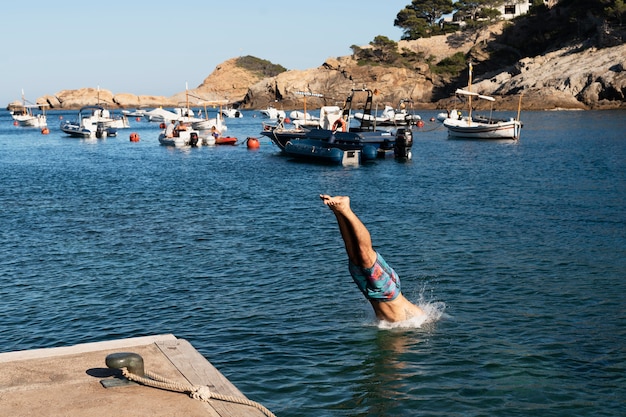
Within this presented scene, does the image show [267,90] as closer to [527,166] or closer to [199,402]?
[527,166]

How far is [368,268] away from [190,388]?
215 inches

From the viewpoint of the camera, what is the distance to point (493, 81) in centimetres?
14925

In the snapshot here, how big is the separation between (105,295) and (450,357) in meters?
9.30

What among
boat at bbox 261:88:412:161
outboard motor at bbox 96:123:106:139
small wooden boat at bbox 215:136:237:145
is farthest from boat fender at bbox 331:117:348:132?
outboard motor at bbox 96:123:106:139

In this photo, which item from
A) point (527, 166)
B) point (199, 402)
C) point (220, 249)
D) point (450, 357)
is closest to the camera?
point (199, 402)

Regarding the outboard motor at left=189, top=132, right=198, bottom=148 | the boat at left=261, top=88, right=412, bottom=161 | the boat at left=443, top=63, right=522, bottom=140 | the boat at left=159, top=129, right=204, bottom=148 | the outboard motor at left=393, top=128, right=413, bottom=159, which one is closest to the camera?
the boat at left=261, top=88, right=412, bottom=161

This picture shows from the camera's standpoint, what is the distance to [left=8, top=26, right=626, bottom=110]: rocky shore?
124 m

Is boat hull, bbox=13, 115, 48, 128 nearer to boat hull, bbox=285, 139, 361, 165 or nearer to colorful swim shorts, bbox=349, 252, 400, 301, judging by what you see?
boat hull, bbox=285, 139, 361, 165

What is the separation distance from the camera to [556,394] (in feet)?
40.1

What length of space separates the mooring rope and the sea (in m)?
3.12

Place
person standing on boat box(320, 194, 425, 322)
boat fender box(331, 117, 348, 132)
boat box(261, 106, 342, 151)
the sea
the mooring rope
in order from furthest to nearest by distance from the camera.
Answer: boat box(261, 106, 342, 151) < boat fender box(331, 117, 348, 132) < the sea < person standing on boat box(320, 194, 425, 322) < the mooring rope

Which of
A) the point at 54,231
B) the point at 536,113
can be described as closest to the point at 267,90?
the point at 536,113

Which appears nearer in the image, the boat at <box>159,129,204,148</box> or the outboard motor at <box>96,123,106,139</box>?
the boat at <box>159,129,204,148</box>

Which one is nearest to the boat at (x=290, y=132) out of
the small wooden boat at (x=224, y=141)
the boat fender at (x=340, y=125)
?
the boat fender at (x=340, y=125)
